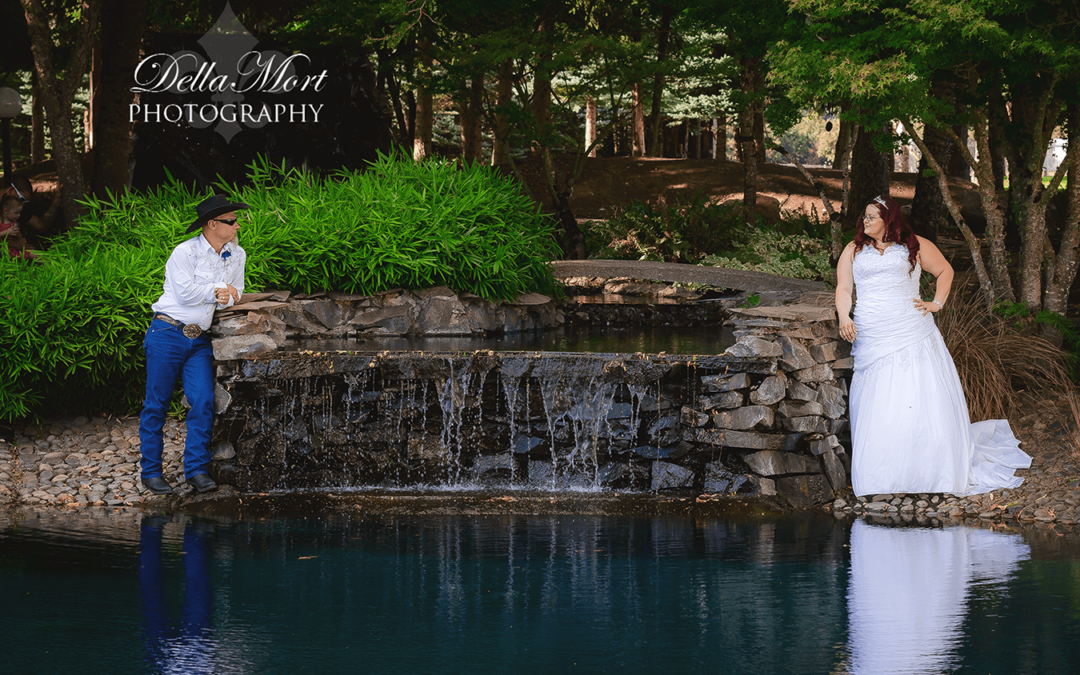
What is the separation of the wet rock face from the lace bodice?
611 mm

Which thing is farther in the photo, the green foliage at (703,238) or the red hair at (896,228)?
the green foliage at (703,238)

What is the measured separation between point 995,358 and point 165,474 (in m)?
6.20

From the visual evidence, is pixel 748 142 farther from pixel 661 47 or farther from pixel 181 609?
pixel 181 609

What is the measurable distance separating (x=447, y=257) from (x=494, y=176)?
1.79 metres

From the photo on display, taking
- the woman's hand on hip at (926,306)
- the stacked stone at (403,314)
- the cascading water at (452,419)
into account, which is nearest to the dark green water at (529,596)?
the cascading water at (452,419)

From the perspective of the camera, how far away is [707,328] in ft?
36.2

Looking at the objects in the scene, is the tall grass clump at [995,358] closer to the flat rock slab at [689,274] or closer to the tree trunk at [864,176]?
the flat rock slab at [689,274]

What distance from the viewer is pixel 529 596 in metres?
5.12

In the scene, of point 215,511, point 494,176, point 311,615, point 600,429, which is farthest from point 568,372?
point 494,176

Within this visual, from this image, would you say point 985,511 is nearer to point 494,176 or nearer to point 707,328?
point 707,328

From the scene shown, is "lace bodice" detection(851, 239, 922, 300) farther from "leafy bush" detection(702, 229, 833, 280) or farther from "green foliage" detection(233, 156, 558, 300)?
"leafy bush" detection(702, 229, 833, 280)

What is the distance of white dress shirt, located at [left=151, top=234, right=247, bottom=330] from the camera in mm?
6945

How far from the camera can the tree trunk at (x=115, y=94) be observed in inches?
598

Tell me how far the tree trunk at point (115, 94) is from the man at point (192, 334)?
8.86 metres
